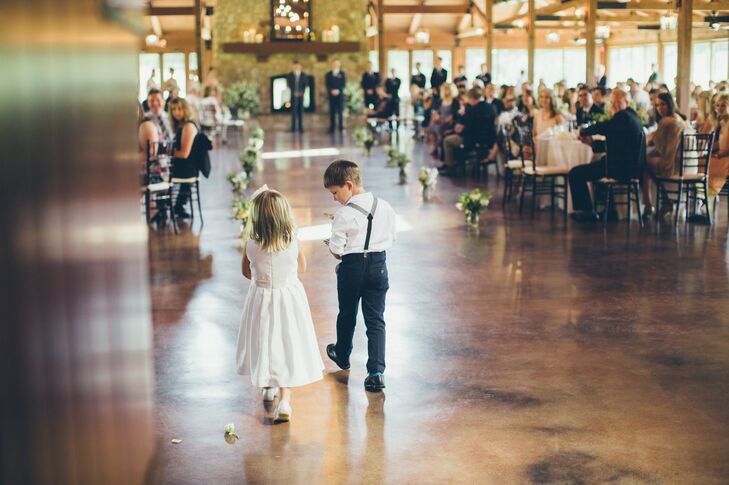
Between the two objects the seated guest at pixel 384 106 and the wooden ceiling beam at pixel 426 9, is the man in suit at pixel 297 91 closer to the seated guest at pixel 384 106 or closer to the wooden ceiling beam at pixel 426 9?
the seated guest at pixel 384 106

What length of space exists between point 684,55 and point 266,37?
13009mm

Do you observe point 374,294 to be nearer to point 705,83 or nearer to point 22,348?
point 22,348

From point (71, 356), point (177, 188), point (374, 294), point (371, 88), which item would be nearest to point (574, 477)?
point (374, 294)

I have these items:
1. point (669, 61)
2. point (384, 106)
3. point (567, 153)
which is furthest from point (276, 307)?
point (669, 61)

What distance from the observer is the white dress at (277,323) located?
424 centimetres

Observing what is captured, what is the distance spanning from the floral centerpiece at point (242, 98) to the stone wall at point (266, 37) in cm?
46

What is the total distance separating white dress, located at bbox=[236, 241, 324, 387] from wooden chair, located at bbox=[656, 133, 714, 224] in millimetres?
5748

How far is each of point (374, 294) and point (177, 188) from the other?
5522 millimetres

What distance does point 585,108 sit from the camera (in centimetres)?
1230

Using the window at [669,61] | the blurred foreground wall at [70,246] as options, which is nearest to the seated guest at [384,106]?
the window at [669,61]

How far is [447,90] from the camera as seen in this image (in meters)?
14.6

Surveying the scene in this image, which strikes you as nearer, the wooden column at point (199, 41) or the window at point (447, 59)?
the wooden column at point (199, 41)

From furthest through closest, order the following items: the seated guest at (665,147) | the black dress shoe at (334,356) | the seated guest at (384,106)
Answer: the seated guest at (384,106), the seated guest at (665,147), the black dress shoe at (334,356)

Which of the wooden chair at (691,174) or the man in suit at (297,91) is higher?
the man in suit at (297,91)
